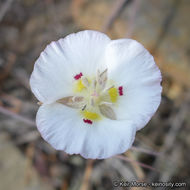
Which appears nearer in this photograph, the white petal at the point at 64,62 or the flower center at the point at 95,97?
the white petal at the point at 64,62

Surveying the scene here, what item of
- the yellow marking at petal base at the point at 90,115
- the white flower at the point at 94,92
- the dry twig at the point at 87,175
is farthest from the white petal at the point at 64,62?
the dry twig at the point at 87,175

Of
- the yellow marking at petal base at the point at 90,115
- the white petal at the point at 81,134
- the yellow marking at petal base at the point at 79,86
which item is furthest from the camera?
the yellow marking at petal base at the point at 79,86

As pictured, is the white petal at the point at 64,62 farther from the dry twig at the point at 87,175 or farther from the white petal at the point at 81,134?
the dry twig at the point at 87,175

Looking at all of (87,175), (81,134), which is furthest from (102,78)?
(87,175)

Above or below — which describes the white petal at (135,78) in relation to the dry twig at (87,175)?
above

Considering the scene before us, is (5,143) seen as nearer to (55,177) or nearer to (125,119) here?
(55,177)

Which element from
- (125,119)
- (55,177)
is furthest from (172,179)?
(125,119)
